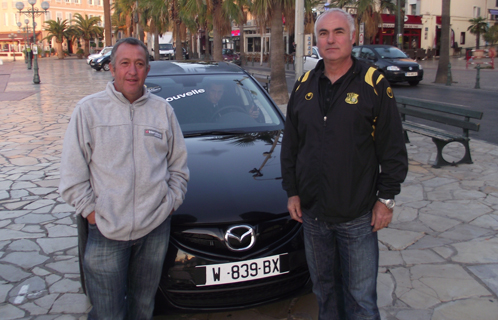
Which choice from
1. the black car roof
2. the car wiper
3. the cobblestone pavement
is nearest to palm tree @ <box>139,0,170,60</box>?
the cobblestone pavement

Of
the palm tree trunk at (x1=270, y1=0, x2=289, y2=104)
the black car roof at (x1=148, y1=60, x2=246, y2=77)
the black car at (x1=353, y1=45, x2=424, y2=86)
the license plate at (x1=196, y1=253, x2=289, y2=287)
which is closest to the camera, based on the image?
the license plate at (x1=196, y1=253, x2=289, y2=287)

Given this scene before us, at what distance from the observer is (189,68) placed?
4.65 metres

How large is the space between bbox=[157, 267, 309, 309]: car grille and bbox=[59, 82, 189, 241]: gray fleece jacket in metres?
0.57

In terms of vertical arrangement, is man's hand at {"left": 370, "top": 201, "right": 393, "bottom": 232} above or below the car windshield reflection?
below

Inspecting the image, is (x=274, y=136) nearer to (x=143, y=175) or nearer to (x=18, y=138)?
(x=143, y=175)

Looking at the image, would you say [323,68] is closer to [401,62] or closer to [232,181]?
[232,181]

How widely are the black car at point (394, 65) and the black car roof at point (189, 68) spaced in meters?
13.6

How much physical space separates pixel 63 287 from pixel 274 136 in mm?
1986

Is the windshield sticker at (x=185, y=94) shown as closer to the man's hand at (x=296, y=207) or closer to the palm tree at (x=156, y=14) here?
the man's hand at (x=296, y=207)

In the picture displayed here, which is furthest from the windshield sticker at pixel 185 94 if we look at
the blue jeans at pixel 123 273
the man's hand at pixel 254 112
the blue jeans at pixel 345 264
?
the blue jeans at pixel 345 264

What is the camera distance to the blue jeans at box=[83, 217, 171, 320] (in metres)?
2.11

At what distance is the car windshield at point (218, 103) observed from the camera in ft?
13.2

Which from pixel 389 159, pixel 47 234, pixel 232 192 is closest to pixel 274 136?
pixel 232 192

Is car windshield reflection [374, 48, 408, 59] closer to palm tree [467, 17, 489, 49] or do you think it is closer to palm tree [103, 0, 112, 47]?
palm tree [103, 0, 112, 47]
